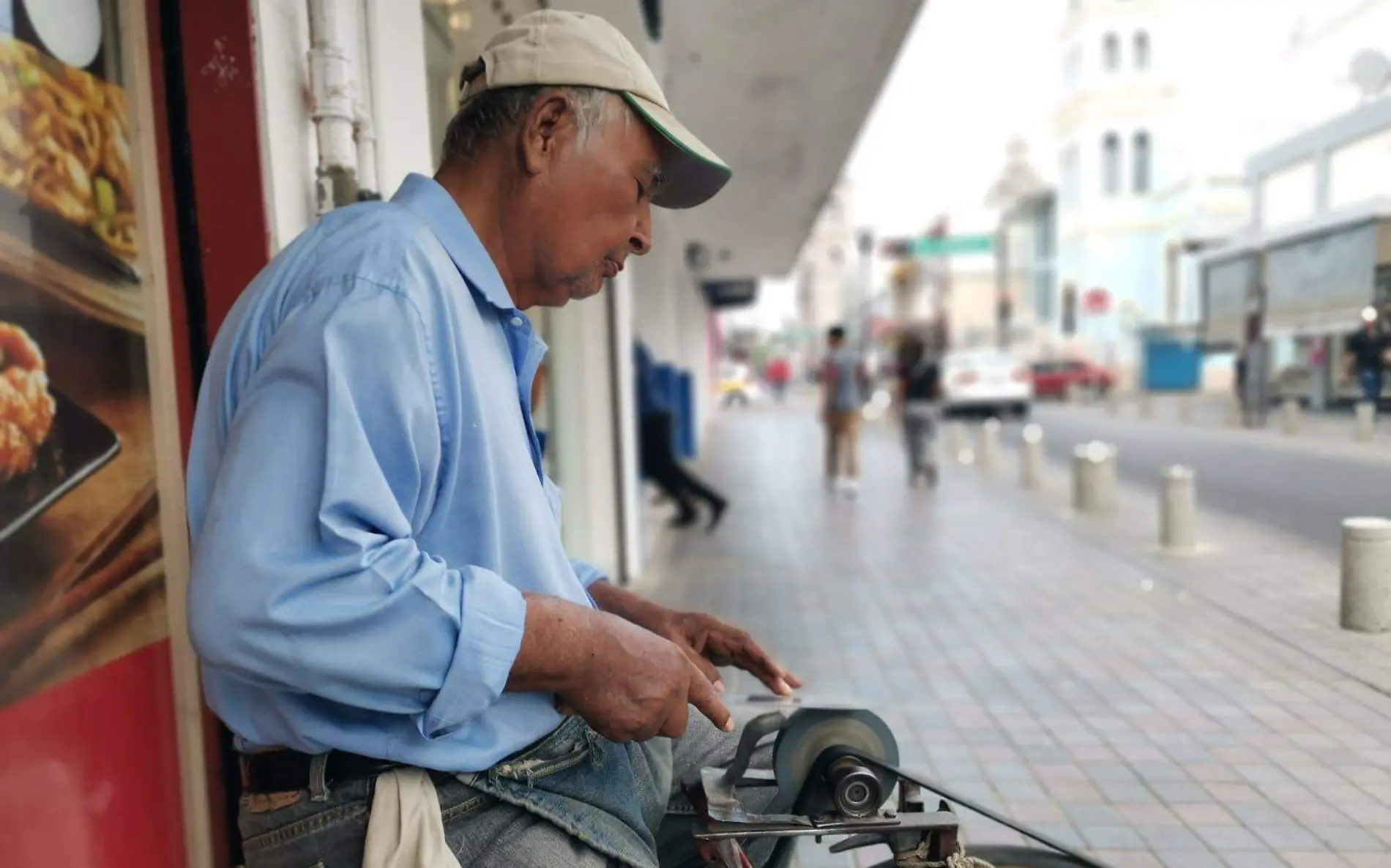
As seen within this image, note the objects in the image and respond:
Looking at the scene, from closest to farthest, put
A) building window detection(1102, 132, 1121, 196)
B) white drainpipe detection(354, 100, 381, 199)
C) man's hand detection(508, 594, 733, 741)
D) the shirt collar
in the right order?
1. man's hand detection(508, 594, 733, 741)
2. the shirt collar
3. white drainpipe detection(354, 100, 381, 199)
4. building window detection(1102, 132, 1121, 196)

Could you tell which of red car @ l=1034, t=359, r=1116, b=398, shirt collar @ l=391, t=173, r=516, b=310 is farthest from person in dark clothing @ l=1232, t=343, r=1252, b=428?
red car @ l=1034, t=359, r=1116, b=398

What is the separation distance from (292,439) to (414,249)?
0.29 m

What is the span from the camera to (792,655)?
4875 mm

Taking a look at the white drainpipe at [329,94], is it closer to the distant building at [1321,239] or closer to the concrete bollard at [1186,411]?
the distant building at [1321,239]

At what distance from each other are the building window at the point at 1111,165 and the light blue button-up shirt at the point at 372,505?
40849 mm

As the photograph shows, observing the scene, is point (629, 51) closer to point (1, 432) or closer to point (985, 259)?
point (1, 432)

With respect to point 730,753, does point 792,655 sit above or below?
below

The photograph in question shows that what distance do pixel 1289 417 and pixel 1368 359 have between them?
1.99 metres

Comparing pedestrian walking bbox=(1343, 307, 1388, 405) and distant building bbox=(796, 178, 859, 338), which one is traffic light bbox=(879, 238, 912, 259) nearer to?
pedestrian walking bbox=(1343, 307, 1388, 405)

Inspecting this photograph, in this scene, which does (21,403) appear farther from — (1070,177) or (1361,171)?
(1070,177)

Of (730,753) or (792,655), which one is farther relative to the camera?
(792,655)

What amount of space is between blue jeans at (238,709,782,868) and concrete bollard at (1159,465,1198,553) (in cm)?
679

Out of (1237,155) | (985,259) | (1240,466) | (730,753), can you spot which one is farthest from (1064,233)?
(730,753)

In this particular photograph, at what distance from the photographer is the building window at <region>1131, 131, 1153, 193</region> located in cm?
3594
